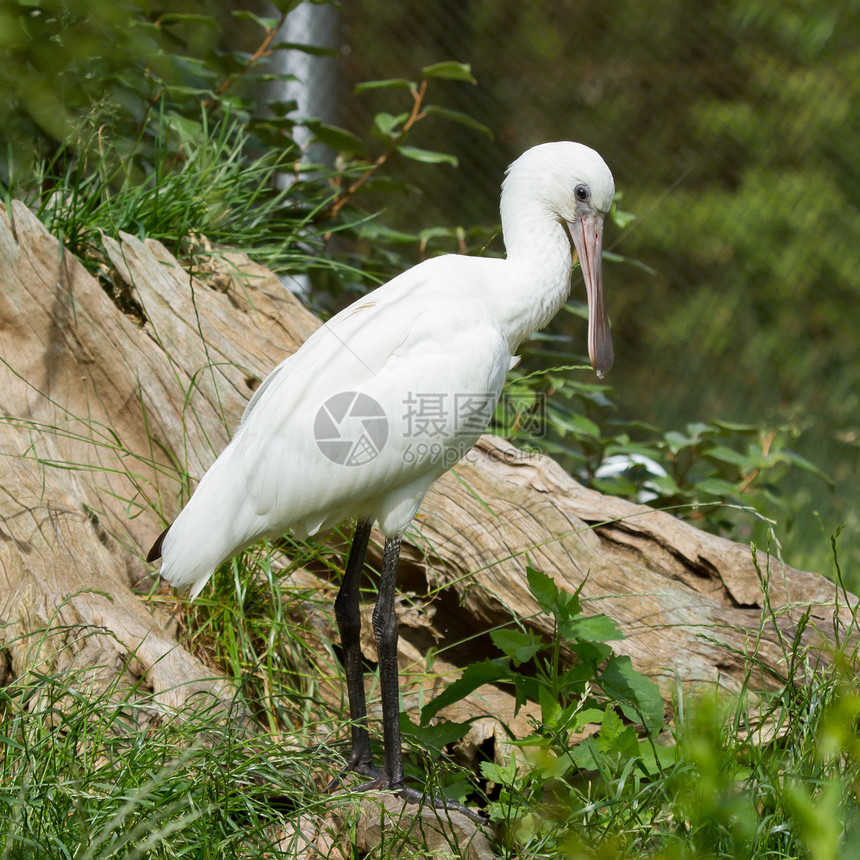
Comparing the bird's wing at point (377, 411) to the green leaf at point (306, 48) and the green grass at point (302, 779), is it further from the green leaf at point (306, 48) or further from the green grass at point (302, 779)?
the green leaf at point (306, 48)

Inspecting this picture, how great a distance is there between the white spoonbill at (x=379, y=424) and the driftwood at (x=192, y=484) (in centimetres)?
50

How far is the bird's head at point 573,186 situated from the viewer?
263 cm

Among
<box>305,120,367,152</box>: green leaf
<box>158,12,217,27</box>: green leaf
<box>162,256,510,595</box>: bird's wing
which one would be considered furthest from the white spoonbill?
<box>305,120,367,152</box>: green leaf

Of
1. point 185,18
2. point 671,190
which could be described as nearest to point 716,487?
point 671,190

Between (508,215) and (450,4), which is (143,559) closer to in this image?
(508,215)

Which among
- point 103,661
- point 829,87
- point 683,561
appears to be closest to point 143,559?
point 103,661

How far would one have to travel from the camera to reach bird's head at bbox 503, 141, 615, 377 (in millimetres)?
2635

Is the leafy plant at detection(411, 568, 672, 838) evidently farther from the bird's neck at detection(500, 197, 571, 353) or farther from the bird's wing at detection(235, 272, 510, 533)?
the bird's neck at detection(500, 197, 571, 353)

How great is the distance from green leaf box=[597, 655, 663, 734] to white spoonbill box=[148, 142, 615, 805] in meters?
0.59

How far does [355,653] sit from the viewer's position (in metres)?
2.61

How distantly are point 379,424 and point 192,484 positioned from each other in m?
1.05

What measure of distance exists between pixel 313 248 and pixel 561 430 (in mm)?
1485

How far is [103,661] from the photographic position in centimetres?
248

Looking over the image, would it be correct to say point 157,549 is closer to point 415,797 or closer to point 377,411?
point 377,411
